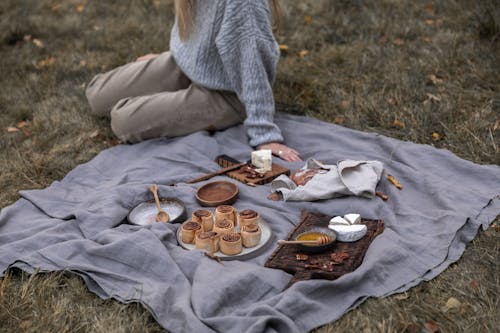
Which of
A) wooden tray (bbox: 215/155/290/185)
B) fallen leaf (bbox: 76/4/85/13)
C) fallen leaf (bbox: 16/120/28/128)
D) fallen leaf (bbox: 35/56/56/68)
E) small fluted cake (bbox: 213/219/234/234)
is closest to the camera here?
small fluted cake (bbox: 213/219/234/234)

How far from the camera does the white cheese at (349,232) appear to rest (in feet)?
9.15

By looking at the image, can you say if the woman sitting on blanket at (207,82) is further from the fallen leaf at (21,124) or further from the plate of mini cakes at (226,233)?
the plate of mini cakes at (226,233)

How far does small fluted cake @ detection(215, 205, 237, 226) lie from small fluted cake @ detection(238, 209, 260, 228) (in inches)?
2.8

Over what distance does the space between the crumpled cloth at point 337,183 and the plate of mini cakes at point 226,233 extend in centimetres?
32

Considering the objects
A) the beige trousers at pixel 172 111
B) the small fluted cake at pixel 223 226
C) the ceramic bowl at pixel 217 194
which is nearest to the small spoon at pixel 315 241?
the small fluted cake at pixel 223 226

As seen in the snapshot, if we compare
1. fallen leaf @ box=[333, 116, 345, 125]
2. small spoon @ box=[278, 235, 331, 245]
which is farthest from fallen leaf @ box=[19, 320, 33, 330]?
fallen leaf @ box=[333, 116, 345, 125]

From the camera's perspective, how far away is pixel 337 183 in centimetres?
318

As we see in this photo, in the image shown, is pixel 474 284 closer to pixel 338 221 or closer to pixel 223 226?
pixel 338 221

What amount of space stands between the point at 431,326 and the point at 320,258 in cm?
60

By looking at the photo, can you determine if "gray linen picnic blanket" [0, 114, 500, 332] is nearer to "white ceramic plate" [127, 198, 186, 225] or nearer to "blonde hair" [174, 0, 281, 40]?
"white ceramic plate" [127, 198, 186, 225]

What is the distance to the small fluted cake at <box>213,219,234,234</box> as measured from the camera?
283 centimetres

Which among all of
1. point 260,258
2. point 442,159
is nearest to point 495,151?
point 442,159

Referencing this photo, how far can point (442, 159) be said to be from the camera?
353 cm

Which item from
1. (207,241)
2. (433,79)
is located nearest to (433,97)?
(433,79)
